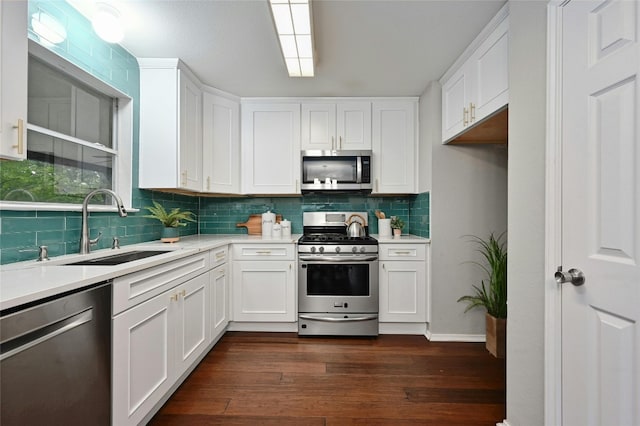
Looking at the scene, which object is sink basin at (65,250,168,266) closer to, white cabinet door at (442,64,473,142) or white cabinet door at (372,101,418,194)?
white cabinet door at (372,101,418,194)

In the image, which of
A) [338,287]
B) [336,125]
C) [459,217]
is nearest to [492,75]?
[459,217]

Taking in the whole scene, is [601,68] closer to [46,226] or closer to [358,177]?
[358,177]

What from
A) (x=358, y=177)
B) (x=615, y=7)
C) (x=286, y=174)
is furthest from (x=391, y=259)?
(x=615, y=7)

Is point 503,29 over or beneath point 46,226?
over

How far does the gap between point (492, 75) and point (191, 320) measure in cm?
264

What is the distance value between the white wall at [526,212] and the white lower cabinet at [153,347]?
1.89m

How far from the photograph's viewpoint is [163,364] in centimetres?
174

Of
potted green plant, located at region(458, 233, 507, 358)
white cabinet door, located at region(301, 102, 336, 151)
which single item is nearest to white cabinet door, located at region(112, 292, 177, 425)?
white cabinet door, located at region(301, 102, 336, 151)

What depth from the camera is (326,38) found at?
213cm

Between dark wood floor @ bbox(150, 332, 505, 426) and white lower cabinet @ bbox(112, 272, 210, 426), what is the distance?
0.79 feet

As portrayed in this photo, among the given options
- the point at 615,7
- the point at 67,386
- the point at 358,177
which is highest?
the point at 615,7

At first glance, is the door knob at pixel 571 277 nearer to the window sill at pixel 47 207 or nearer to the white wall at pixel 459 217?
the white wall at pixel 459 217

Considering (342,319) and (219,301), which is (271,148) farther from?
(342,319)

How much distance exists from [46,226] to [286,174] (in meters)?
2.07
